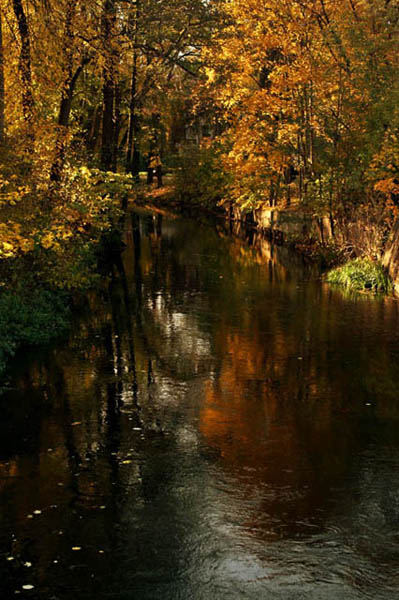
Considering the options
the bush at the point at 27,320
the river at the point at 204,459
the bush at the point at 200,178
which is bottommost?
the river at the point at 204,459

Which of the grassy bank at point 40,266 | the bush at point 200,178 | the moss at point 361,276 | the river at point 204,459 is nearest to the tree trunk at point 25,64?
the grassy bank at point 40,266

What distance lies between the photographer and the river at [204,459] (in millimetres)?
7102

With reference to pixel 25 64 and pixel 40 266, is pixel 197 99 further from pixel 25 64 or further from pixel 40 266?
pixel 40 266

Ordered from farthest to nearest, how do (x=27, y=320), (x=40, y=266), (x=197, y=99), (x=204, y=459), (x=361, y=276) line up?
1. (x=197, y=99)
2. (x=361, y=276)
3. (x=40, y=266)
4. (x=27, y=320)
5. (x=204, y=459)

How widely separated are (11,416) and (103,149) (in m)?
18.6

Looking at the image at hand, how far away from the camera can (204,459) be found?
9.83 m

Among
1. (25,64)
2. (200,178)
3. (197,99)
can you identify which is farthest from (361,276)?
(200,178)

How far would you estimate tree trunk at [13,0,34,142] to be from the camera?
57.1 feet

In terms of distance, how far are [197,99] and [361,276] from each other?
55.9 feet

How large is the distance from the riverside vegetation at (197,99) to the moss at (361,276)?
0.10 metres

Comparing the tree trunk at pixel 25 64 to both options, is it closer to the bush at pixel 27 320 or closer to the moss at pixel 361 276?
the bush at pixel 27 320

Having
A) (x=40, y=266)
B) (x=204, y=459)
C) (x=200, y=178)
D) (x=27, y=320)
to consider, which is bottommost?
(x=204, y=459)

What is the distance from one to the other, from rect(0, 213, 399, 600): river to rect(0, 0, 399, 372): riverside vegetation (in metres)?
2.73

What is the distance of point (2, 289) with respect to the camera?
604 inches
